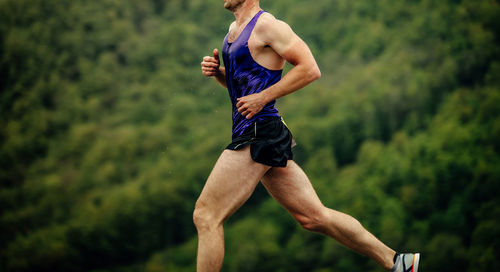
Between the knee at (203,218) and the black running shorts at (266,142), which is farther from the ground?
the black running shorts at (266,142)

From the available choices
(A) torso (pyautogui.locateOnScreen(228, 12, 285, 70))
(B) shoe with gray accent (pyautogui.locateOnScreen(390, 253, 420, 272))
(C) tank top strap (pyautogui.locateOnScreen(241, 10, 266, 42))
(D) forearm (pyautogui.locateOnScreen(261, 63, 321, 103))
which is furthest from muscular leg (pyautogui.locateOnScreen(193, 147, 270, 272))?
(B) shoe with gray accent (pyautogui.locateOnScreen(390, 253, 420, 272))

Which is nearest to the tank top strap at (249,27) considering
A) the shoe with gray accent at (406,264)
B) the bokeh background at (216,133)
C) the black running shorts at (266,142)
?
the black running shorts at (266,142)

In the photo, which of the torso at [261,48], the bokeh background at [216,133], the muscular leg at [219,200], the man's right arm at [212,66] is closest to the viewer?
the muscular leg at [219,200]

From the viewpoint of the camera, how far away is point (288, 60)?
282cm

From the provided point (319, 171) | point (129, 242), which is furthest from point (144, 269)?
point (319, 171)

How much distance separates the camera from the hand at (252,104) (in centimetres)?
287

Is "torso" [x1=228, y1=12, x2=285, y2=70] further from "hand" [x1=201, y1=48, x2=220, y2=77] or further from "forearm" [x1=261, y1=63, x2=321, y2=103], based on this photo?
"hand" [x1=201, y1=48, x2=220, y2=77]

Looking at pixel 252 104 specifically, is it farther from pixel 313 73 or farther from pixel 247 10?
pixel 247 10

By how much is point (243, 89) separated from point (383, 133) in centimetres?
3651

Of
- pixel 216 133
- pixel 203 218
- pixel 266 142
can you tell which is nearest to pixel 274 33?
pixel 266 142

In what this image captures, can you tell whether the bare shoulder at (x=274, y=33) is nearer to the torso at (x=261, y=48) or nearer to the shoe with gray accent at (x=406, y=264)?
the torso at (x=261, y=48)

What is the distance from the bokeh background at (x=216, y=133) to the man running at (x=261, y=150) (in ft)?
96.9

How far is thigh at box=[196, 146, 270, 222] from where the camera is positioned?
9.18ft

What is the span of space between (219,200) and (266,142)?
0.38m
